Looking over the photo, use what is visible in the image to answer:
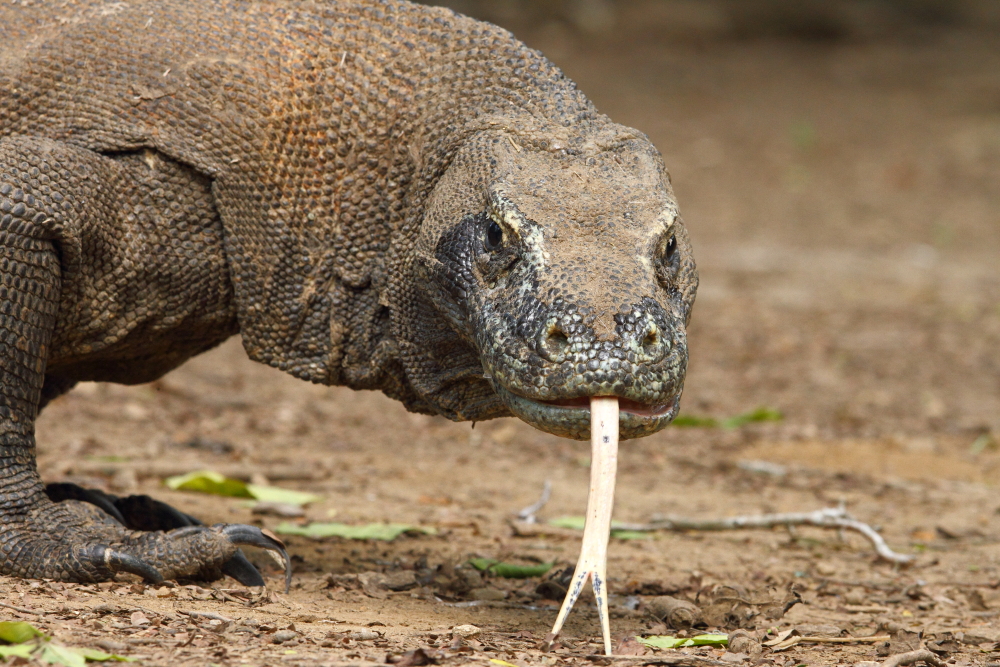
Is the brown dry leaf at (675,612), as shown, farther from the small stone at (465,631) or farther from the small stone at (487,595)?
the small stone at (465,631)

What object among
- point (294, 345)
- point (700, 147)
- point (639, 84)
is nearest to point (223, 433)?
point (294, 345)

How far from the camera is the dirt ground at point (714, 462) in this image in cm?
355

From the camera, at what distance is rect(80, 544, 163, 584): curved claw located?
3639 millimetres

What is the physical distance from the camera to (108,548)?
12.0 feet

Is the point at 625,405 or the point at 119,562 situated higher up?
the point at 625,405

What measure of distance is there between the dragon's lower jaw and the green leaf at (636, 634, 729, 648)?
771mm

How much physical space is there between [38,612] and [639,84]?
16.4 meters

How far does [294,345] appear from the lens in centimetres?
406

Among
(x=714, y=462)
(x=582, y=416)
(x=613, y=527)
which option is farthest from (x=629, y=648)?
(x=714, y=462)

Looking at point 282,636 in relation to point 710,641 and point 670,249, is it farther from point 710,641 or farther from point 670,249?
point 670,249

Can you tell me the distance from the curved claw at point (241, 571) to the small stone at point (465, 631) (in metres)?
0.74

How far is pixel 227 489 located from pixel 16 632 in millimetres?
2839

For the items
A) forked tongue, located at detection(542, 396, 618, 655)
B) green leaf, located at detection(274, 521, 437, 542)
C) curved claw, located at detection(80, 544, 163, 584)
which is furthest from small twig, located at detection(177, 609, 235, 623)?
green leaf, located at detection(274, 521, 437, 542)

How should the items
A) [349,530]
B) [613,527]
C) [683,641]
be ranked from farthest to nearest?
[613,527] < [349,530] < [683,641]
